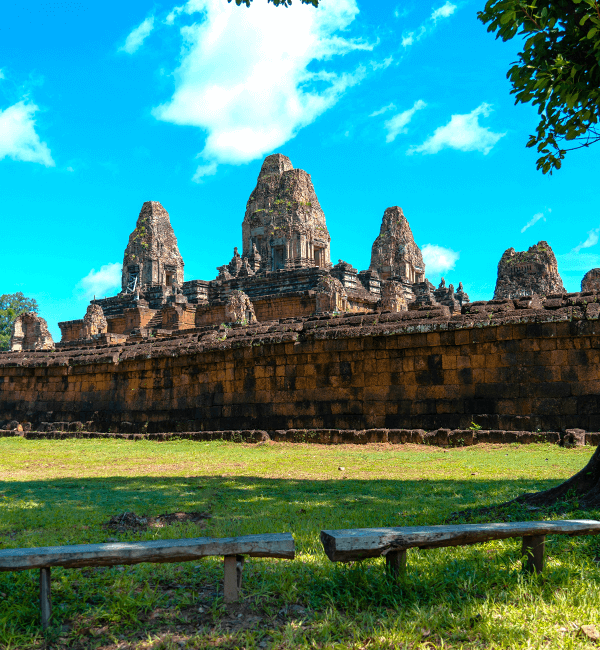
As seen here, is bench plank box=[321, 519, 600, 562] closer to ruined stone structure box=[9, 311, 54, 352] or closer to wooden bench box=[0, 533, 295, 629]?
wooden bench box=[0, 533, 295, 629]

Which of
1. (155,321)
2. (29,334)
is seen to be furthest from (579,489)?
(155,321)

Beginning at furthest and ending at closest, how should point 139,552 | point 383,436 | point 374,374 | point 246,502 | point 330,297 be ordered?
point 330,297 < point 374,374 < point 383,436 < point 246,502 < point 139,552

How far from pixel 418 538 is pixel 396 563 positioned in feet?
1.23

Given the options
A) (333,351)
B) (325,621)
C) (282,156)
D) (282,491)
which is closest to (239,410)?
(333,351)

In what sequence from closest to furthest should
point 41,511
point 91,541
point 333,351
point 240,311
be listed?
point 91,541, point 41,511, point 333,351, point 240,311

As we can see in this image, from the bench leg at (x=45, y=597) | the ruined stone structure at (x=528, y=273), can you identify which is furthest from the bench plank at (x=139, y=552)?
the ruined stone structure at (x=528, y=273)

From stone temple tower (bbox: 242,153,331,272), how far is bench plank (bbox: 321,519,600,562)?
3577cm

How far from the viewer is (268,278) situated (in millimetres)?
34469

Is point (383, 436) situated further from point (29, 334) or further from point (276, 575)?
point (29, 334)

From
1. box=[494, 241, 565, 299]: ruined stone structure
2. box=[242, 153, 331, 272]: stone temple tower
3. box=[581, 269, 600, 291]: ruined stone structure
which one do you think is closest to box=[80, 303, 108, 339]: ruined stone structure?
box=[242, 153, 331, 272]: stone temple tower

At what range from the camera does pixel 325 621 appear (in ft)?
9.67

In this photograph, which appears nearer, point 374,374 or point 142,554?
point 142,554

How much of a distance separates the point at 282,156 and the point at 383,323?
44.8m

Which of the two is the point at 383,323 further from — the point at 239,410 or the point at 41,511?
the point at 41,511
